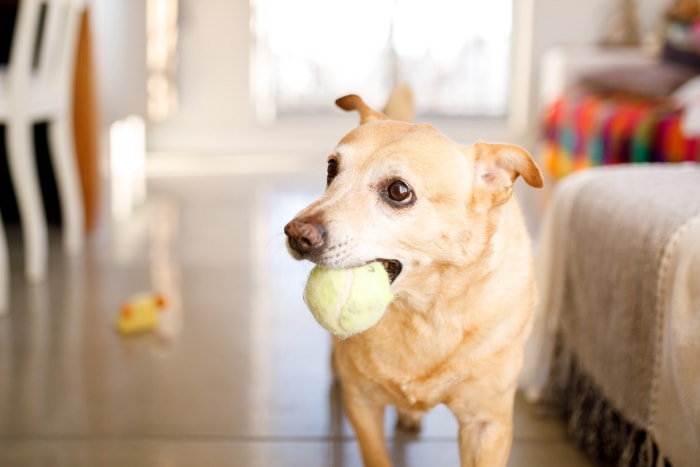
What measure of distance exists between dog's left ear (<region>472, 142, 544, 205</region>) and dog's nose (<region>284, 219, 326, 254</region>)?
1.02ft

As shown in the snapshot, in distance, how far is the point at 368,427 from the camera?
1.42 meters

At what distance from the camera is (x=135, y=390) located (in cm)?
206

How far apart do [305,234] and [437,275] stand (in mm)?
269

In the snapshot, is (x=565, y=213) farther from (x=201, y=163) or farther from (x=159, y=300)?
(x=201, y=163)

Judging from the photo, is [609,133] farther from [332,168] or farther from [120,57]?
[120,57]

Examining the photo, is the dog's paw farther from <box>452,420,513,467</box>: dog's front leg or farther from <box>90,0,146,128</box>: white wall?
<box>90,0,146,128</box>: white wall

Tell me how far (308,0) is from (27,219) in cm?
440

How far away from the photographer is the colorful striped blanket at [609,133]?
124 inches

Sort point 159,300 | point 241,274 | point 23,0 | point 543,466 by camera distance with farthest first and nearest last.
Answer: point 241,274
point 23,0
point 159,300
point 543,466

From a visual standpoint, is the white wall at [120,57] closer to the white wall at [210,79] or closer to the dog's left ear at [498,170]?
the white wall at [210,79]

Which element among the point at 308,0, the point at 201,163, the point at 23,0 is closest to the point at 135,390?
the point at 23,0

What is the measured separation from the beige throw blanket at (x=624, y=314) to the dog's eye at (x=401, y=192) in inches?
19.0

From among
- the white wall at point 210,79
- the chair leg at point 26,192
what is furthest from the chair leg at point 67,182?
the white wall at point 210,79

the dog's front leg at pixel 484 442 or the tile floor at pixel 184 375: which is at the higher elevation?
the dog's front leg at pixel 484 442
